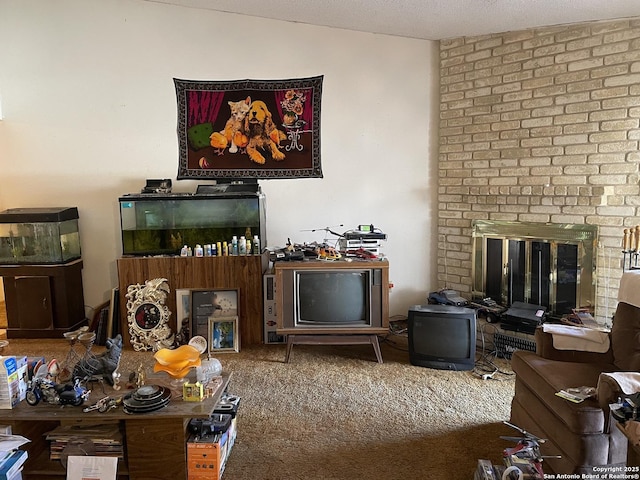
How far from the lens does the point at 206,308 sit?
13.3ft

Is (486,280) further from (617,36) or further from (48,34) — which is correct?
(48,34)

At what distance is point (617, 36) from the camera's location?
3.31 m

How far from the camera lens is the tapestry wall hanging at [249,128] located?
14.4ft

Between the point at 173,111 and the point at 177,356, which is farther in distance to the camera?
the point at 173,111

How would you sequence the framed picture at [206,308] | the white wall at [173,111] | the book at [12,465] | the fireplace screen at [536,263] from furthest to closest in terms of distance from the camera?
the white wall at [173,111] < the framed picture at [206,308] < the fireplace screen at [536,263] < the book at [12,465]

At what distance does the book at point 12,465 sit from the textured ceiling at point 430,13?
3459mm

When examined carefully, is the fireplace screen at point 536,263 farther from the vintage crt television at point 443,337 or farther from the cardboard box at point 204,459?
the cardboard box at point 204,459

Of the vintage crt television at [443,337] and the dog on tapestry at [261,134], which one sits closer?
the vintage crt television at [443,337]

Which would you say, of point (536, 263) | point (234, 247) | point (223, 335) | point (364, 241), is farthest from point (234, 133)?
point (536, 263)

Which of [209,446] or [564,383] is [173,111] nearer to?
[209,446]

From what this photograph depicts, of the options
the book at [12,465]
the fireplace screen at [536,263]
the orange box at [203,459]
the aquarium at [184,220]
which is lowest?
the orange box at [203,459]

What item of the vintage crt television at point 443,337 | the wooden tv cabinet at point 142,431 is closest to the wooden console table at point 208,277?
the vintage crt television at point 443,337

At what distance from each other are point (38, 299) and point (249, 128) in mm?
2423

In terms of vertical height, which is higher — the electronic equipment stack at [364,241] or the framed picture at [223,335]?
the electronic equipment stack at [364,241]
